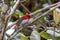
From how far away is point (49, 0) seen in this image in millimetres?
2195

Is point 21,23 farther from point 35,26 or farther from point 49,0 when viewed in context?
point 49,0

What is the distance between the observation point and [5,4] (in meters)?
1.00

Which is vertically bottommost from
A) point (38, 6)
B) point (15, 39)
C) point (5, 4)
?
point (38, 6)

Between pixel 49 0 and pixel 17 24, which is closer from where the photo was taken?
pixel 17 24

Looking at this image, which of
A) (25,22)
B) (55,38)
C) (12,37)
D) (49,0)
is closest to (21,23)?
(25,22)

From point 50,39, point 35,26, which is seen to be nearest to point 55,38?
point 50,39

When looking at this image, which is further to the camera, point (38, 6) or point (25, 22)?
point (38, 6)

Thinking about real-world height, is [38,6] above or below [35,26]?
below

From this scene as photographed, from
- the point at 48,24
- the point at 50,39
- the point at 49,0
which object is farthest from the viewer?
the point at 49,0

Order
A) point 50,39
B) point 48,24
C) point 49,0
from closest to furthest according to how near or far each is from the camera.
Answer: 1. point 50,39
2. point 48,24
3. point 49,0

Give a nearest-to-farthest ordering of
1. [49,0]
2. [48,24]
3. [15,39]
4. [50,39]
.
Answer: [50,39] → [15,39] → [48,24] → [49,0]

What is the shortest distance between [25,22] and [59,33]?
22 centimetres

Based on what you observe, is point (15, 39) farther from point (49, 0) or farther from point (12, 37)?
point (49, 0)

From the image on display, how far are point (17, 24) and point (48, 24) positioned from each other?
7.3 inches
